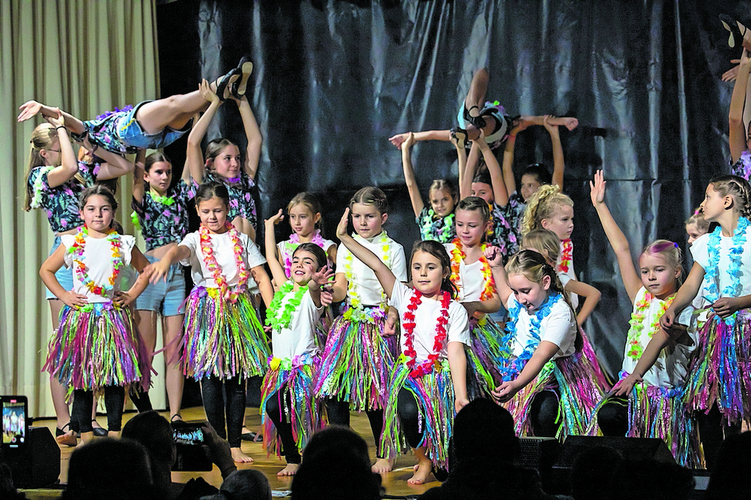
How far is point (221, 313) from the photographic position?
4.11m

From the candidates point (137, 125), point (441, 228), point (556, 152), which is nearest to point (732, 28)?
point (556, 152)

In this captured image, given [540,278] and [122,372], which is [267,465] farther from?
[540,278]

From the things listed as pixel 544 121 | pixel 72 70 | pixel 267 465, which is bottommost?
pixel 267 465

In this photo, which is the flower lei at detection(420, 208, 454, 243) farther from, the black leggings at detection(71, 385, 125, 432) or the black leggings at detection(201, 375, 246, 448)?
the black leggings at detection(71, 385, 125, 432)

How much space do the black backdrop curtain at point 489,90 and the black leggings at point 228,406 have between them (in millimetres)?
1613

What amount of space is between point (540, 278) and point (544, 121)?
74.0 inches

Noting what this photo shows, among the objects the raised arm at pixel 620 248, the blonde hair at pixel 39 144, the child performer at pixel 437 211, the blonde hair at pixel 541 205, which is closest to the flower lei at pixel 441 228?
the child performer at pixel 437 211

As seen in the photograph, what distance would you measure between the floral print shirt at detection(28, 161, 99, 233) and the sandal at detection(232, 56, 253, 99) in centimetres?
109

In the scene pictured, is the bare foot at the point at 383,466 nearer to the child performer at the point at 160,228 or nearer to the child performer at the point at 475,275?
the child performer at the point at 475,275

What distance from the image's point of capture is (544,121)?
195 inches

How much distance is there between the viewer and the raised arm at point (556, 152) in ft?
16.2

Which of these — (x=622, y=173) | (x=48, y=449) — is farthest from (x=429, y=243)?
(x=622, y=173)

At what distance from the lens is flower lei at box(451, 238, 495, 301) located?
3875 millimetres

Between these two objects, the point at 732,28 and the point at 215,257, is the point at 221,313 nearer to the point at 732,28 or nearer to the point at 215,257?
the point at 215,257
